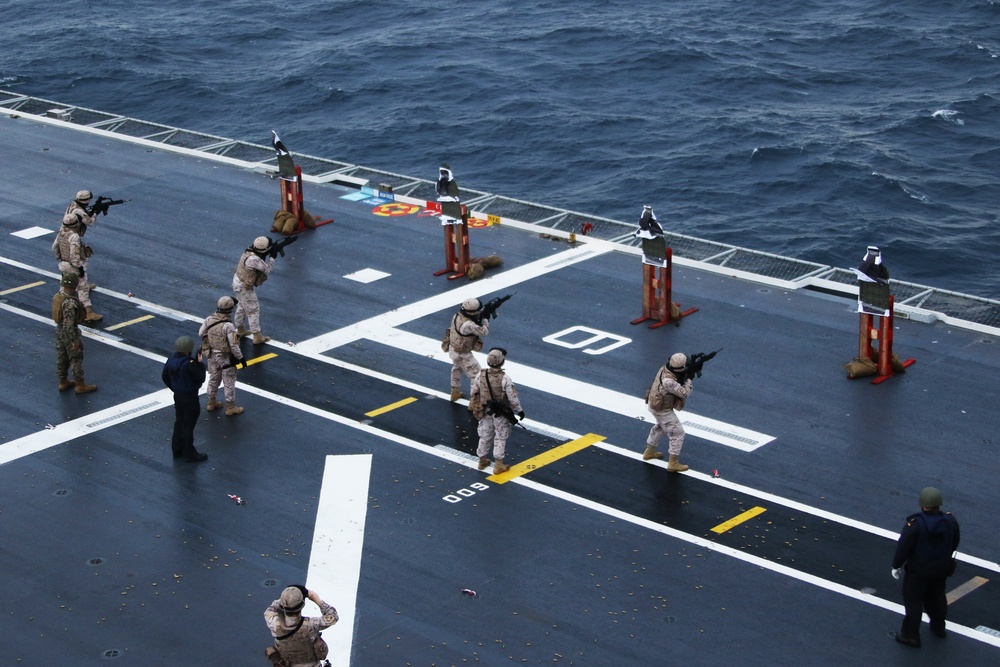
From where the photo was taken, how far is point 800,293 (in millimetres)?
27828

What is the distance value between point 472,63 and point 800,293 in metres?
37.2

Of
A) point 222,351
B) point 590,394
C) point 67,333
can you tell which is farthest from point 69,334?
point 590,394

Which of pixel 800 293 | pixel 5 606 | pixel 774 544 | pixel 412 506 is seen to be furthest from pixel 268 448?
pixel 800 293

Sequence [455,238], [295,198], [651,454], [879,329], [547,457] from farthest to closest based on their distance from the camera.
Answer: [295,198], [455,238], [879,329], [547,457], [651,454]

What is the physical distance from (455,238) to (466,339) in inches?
299

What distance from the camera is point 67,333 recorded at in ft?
74.6

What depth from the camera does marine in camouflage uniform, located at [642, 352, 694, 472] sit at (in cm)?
1953

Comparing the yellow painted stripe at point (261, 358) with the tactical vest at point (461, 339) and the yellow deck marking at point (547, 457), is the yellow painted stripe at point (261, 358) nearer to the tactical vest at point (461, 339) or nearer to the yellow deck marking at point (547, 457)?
the tactical vest at point (461, 339)

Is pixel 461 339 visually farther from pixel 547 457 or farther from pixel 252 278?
pixel 252 278

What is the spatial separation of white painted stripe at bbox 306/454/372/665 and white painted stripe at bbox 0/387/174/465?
3.77 metres

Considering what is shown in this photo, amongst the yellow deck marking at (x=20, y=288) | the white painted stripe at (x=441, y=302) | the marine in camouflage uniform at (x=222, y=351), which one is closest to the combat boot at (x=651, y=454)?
the marine in camouflage uniform at (x=222, y=351)

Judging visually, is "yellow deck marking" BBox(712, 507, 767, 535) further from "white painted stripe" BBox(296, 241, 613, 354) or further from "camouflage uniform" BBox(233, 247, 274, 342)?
"camouflage uniform" BBox(233, 247, 274, 342)

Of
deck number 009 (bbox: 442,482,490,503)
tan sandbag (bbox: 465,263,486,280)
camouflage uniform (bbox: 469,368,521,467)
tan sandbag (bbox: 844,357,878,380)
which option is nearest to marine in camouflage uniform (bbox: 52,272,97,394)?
camouflage uniform (bbox: 469,368,521,467)

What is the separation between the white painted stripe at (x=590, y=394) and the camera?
2153cm
